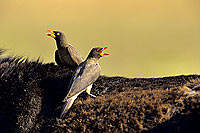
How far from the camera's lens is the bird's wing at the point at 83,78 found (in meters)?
10.6

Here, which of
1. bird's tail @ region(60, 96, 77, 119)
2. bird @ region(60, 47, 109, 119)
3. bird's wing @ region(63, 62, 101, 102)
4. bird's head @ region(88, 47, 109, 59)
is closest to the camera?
bird's tail @ region(60, 96, 77, 119)

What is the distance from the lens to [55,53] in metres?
15.2

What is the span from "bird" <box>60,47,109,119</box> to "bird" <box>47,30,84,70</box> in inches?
91.1

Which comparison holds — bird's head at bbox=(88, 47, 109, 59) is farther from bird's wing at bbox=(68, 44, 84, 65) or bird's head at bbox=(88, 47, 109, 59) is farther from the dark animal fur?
bird's wing at bbox=(68, 44, 84, 65)

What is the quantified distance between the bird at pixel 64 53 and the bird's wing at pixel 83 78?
262cm

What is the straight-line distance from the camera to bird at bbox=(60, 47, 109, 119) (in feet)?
34.3

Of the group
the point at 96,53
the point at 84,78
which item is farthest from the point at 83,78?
the point at 96,53

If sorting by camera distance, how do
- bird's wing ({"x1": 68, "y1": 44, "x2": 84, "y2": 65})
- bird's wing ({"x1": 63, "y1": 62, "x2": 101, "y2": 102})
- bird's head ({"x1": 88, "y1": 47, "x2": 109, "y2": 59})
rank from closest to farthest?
bird's wing ({"x1": 63, "y1": 62, "x2": 101, "y2": 102}) < bird's head ({"x1": 88, "y1": 47, "x2": 109, "y2": 59}) < bird's wing ({"x1": 68, "y1": 44, "x2": 84, "y2": 65})

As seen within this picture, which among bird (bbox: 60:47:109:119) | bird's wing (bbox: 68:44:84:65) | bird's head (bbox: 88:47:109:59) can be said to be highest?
bird's wing (bbox: 68:44:84:65)

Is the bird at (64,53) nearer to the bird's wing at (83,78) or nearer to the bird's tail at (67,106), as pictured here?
the bird's wing at (83,78)

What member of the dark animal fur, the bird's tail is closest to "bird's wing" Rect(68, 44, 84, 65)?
the dark animal fur

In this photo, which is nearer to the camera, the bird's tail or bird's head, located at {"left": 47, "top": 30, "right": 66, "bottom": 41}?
the bird's tail

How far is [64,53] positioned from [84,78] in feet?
12.7

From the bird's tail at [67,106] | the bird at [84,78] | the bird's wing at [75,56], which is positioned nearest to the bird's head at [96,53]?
the bird at [84,78]
